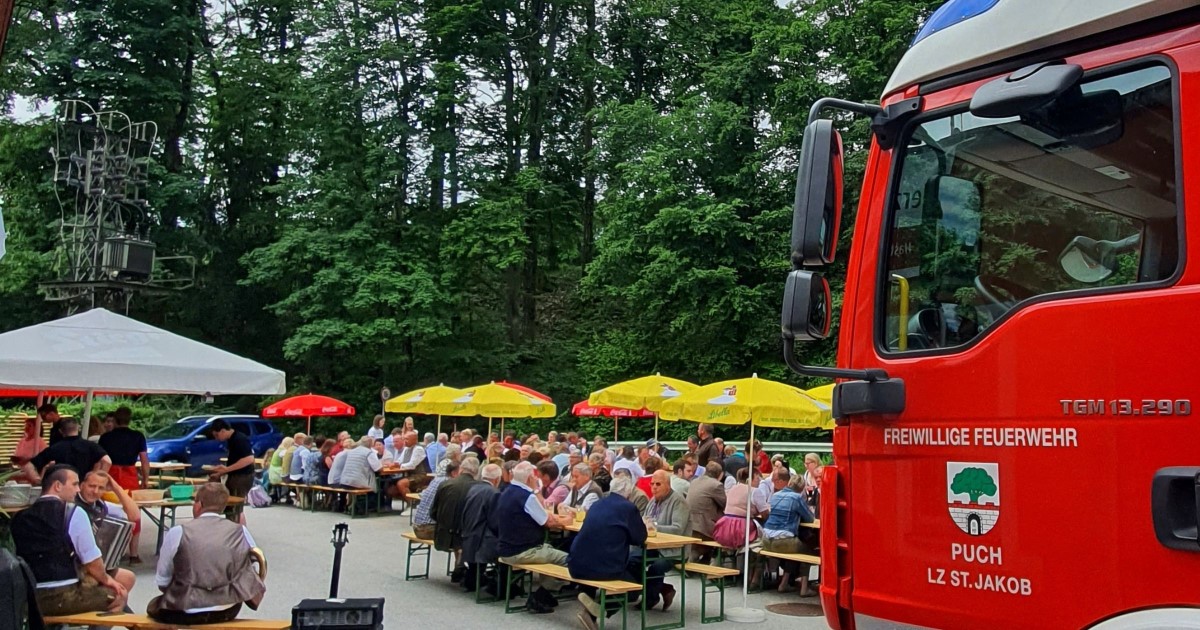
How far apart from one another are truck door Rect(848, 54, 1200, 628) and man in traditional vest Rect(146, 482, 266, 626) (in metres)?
4.75

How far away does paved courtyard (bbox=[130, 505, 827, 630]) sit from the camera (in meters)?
9.61

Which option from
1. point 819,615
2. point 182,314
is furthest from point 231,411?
point 819,615

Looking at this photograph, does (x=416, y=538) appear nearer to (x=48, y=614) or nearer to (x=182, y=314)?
(x=48, y=614)

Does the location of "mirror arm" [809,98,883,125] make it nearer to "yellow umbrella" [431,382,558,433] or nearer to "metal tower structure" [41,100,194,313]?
"yellow umbrella" [431,382,558,433]

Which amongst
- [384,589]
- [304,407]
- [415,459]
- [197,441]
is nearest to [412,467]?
[415,459]

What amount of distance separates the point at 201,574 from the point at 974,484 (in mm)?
5372

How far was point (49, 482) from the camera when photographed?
22.9 feet

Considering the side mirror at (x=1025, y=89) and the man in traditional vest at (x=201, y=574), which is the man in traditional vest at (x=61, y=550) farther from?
the side mirror at (x=1025, y=89)

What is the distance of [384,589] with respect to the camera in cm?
1102

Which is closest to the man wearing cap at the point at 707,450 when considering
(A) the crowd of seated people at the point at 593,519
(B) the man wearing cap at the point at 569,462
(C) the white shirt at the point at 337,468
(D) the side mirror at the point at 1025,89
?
(A) the crowd of seated people at the point at 593,519

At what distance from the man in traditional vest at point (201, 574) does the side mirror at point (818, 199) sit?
4950 mm

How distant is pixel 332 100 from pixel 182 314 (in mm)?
9657

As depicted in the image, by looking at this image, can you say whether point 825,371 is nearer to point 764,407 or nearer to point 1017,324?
point 1017,324

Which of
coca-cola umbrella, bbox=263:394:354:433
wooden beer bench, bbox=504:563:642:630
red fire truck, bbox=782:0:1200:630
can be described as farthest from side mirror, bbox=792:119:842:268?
coca-cola umbrella, bbox=263:394:354:433
